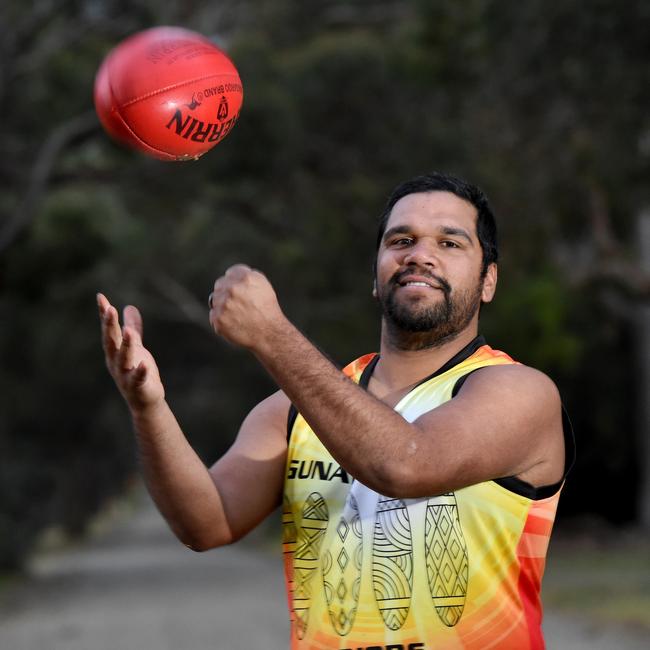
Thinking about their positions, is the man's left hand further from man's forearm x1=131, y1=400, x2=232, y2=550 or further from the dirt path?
the dirt path

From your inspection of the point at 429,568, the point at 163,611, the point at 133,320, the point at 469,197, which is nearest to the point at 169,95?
the point at 133,320

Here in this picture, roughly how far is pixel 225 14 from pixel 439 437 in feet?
78.2

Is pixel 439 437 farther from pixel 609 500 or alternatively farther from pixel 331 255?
pixel 609 500

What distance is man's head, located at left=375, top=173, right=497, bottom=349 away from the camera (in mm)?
3846

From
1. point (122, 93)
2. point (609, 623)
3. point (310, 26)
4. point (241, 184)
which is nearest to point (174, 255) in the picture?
point (310, 26)

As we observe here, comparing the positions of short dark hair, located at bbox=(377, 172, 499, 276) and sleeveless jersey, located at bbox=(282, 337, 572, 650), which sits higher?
short dark hair, located at bbox=(377, 172, 499, 276)

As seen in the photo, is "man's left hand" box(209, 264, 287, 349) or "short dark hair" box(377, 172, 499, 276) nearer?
"man's left hand" box(209, 264, 287, 349)

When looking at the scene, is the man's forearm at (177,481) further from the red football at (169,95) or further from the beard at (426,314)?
the red football at (169,95)

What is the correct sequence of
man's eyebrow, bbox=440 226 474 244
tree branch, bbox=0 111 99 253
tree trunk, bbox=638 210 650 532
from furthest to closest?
tree trunk, bbox=638 210 650 532, tree branch, bbox=0 111 99 253, man's eyebrow, bbox=440 226 474 244

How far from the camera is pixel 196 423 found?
49625 mm

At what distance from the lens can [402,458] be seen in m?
3.36

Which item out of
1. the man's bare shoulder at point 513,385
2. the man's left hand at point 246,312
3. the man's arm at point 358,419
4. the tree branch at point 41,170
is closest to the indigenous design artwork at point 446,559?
the man's arm at point 358,419

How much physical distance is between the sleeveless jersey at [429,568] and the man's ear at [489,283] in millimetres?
321

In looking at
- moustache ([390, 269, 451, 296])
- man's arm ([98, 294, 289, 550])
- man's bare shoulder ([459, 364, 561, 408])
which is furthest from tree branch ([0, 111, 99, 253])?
man's bare shoulder ([459, 364, 561, 408])
